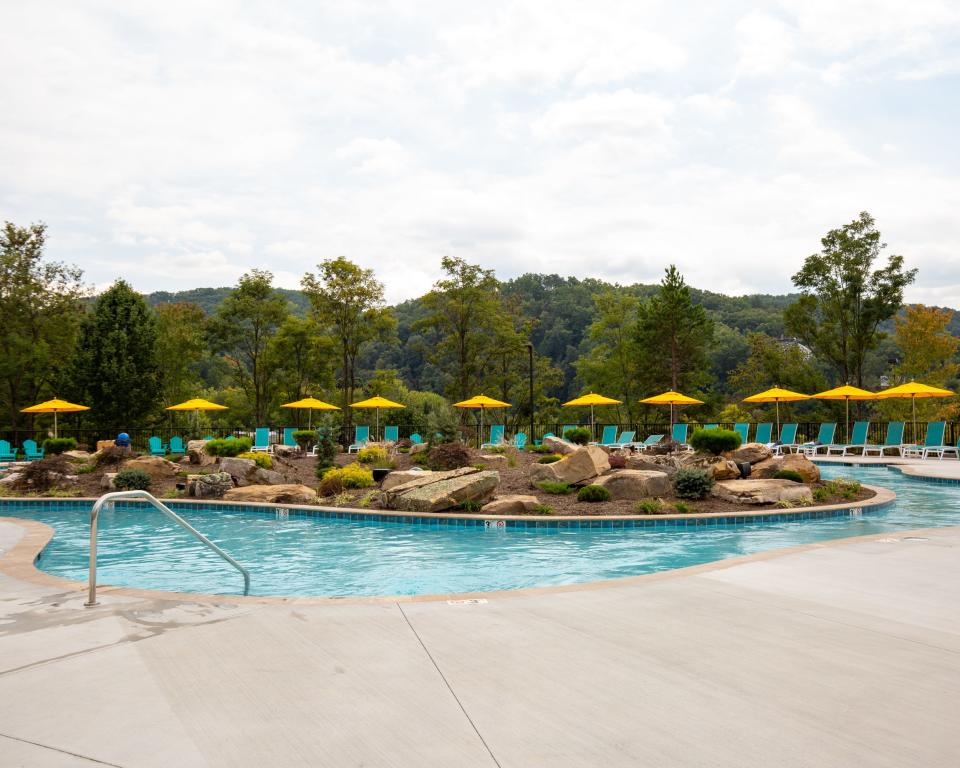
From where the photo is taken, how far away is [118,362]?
28.0 meters

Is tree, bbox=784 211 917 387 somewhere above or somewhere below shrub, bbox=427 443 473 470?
above

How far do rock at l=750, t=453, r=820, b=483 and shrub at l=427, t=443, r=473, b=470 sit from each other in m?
5.80

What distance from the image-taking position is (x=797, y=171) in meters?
17.1

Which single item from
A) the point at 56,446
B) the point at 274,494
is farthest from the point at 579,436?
the point at 56,446

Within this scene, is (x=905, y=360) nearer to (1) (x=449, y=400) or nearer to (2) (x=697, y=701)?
(1) (x=449, y=400)

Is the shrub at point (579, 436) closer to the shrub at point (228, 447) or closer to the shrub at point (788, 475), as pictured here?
the shrub at point (788, 475)

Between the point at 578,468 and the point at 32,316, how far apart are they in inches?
1112

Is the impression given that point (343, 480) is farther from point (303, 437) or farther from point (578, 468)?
point (303, 437)

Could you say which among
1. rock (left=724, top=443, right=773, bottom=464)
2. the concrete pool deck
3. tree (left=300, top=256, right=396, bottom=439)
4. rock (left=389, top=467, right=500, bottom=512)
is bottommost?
rock (left=389, top=467, right=500, bottom=512)

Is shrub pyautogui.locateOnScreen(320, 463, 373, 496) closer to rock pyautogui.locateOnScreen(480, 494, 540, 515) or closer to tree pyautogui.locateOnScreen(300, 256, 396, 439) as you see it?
rock pyautogui.locateOnScreen(480, 494, 540, 515)

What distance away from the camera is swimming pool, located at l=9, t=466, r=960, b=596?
7.13 metres

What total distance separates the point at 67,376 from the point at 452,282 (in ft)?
57.1

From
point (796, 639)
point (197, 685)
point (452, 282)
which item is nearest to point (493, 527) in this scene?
point (796, 639)

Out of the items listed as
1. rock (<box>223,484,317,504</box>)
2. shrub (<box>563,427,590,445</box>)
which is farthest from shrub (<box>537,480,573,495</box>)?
shrub (<box>563,427,590,445</box>)
